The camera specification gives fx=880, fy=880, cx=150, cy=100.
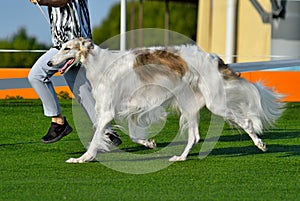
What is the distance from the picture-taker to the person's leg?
8.29 meters

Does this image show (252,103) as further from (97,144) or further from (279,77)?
(279,77)

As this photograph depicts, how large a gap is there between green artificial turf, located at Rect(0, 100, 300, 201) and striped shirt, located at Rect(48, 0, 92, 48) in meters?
1.13

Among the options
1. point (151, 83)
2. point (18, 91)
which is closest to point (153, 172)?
point (151, 83)

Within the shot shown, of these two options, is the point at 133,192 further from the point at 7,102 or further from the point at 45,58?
the point at 7,102

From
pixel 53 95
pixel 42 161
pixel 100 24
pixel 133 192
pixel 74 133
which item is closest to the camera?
pixel 133 192

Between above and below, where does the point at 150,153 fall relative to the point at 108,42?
below

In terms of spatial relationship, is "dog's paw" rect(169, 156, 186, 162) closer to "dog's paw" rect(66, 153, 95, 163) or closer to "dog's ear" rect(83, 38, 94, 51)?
"dog's paw" rect(66, 153, 95, 163)

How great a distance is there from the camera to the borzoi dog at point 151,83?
7.89 meters

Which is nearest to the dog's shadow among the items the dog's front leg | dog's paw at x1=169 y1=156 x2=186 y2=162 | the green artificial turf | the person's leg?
the green artificial turf

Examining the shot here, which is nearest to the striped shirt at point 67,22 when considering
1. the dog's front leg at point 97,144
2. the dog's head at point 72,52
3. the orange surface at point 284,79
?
the dog's head at point 72,52

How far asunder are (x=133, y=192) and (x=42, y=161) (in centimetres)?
171

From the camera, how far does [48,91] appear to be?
27.7 ft

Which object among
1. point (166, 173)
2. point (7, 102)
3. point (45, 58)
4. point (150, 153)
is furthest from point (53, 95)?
point (7, 102)

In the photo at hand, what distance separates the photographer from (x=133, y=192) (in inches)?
254
